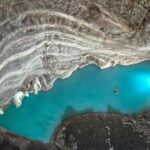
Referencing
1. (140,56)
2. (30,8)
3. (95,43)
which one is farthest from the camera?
(140,56)

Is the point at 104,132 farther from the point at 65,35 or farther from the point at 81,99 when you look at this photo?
the point at 65,35

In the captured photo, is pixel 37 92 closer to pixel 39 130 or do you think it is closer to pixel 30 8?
pixel 39 130

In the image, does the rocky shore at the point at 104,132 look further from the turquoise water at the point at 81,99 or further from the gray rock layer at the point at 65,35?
the gray rock layer at the point at 65,35

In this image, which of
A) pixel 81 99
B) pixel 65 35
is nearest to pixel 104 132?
pixel 81 99

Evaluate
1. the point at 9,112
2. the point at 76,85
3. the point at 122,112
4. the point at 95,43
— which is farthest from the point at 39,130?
the point at 95,43

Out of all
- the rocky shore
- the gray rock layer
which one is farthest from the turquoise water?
the gray rock layer
